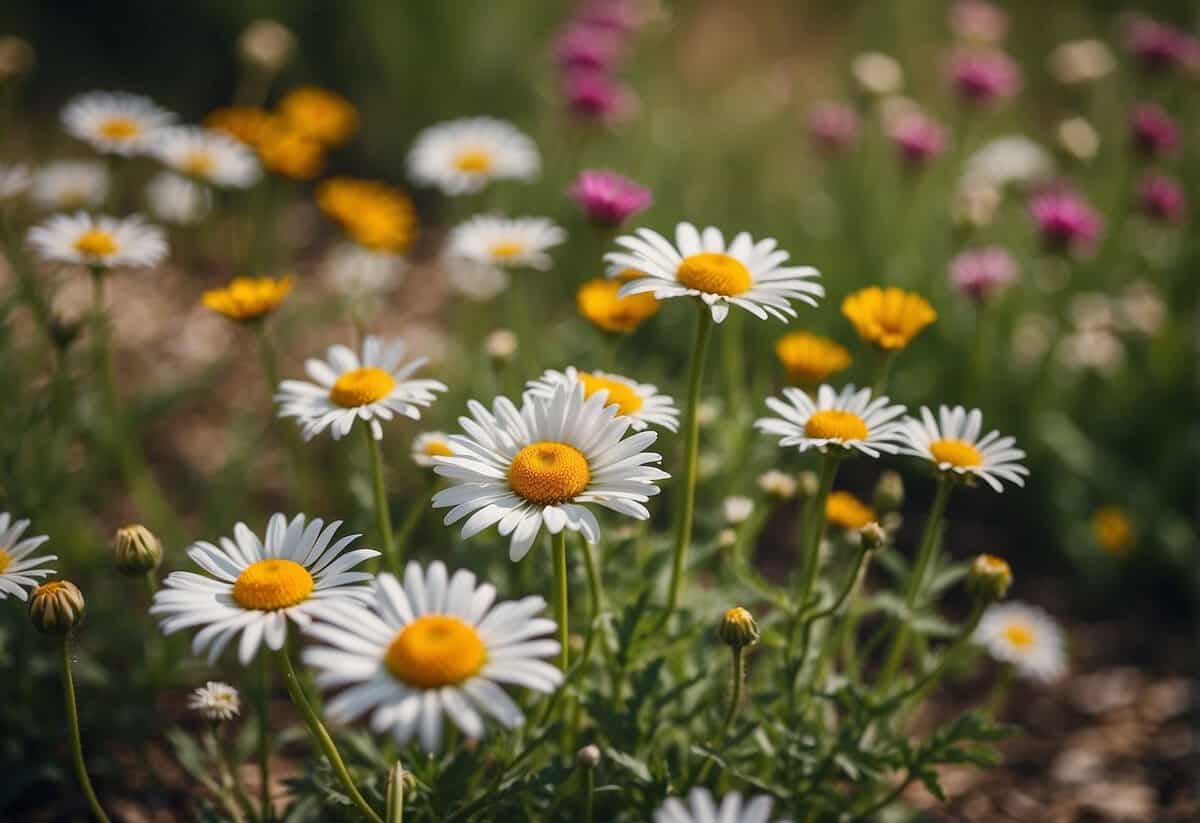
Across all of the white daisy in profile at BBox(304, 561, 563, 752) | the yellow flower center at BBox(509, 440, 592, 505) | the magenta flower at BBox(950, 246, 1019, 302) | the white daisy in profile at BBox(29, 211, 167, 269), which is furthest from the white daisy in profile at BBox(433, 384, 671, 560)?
the magenta flower at BBox(950, 246, 1019, 302)

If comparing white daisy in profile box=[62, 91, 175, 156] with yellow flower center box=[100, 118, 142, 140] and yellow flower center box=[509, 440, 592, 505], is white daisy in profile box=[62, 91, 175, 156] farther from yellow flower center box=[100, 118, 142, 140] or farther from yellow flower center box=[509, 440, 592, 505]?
yellow flower center box=[509, 440, 592, 505]

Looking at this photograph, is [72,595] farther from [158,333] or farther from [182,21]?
[182,21]

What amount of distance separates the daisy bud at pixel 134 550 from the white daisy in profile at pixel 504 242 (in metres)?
1.06

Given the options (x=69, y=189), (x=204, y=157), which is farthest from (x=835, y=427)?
(x=69, y=189)

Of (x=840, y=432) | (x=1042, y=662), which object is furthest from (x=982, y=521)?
(x=840, y=432)

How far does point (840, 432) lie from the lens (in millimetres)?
1755

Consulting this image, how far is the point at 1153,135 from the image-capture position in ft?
11.9

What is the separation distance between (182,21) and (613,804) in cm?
556

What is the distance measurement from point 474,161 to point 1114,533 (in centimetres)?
233

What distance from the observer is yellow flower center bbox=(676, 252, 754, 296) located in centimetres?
177

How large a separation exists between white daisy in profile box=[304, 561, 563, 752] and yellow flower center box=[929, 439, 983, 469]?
832mm

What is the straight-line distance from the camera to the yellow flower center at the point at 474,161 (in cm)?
303

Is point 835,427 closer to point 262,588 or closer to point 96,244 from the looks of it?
point 262,588

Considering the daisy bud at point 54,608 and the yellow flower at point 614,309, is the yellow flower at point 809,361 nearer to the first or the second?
the yellow flower at point 614,309
